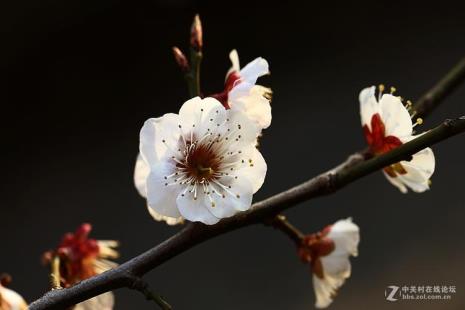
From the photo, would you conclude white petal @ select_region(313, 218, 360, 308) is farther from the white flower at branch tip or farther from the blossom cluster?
the white flower at branch tip

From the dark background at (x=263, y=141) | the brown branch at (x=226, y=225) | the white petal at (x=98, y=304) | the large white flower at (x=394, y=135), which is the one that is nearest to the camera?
the brown branch at (x=226, y=225)

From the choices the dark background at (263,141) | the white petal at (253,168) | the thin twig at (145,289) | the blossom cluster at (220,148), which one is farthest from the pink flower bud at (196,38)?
the dark background at (263,141)

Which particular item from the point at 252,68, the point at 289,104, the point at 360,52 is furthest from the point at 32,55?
the point at 252,68

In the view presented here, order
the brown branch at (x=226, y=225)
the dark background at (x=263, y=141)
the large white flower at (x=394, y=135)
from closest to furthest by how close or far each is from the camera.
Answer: the brown branch at (x=226, y=225) → the large white flower at (x=394, y=135) → the dark background at (x=263, y=141)

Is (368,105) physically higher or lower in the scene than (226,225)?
higher

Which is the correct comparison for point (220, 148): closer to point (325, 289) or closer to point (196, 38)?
point (196, 38)

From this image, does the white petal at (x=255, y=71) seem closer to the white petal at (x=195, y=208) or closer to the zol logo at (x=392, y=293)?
the white petal at (x=195, y=208)

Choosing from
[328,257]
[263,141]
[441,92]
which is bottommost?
[328,257]

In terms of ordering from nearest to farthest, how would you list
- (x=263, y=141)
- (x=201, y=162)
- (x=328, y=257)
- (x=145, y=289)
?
(x=145, y=289)
(x=201, y=162)
(x=328, y=257)
(x=263, y=141)

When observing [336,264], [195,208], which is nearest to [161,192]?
[195,208]
